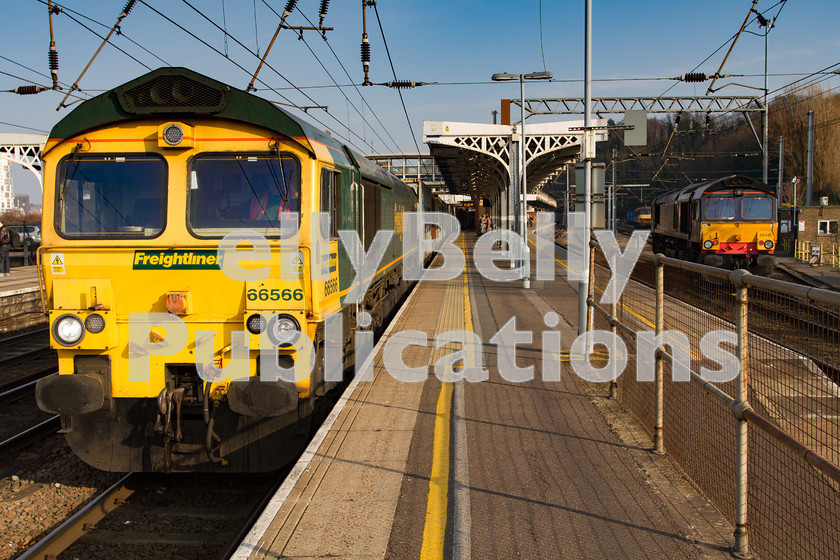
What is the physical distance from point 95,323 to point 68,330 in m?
0.22

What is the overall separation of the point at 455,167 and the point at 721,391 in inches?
1102

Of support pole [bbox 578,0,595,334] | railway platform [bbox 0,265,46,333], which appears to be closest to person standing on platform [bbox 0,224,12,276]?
railway platform [bbox 0,265,46,333]

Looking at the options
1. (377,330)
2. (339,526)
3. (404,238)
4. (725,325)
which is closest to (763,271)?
(404,238)

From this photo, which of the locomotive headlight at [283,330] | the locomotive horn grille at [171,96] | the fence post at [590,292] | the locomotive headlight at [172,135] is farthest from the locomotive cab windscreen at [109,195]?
the fence post at [590,292]

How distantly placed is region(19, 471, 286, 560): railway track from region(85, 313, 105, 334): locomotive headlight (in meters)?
1.48

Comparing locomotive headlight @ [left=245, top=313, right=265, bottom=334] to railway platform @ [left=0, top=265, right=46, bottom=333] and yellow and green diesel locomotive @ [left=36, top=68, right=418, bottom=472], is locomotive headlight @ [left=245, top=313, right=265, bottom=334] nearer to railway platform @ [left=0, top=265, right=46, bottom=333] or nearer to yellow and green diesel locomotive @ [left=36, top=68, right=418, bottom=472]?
yellow and green diesel locomotive @ [left=36, top=68, right=418, bottom=472]

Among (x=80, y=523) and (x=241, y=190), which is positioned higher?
(x=241, y=190)

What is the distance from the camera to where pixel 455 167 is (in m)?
31.6

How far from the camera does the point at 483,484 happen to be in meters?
4.94

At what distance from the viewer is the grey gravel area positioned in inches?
214

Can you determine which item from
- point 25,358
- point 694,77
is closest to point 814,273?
point 694,77

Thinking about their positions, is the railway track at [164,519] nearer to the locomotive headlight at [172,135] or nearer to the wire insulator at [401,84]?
the locomotive headlight at [172,135]

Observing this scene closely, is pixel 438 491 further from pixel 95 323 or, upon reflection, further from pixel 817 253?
pixel 817 253

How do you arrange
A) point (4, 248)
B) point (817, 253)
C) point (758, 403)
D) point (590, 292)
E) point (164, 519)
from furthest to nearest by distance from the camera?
point (817, 253) < point (4, 248) < point (590, 292) < point (164, 519) < point (758, 403)
